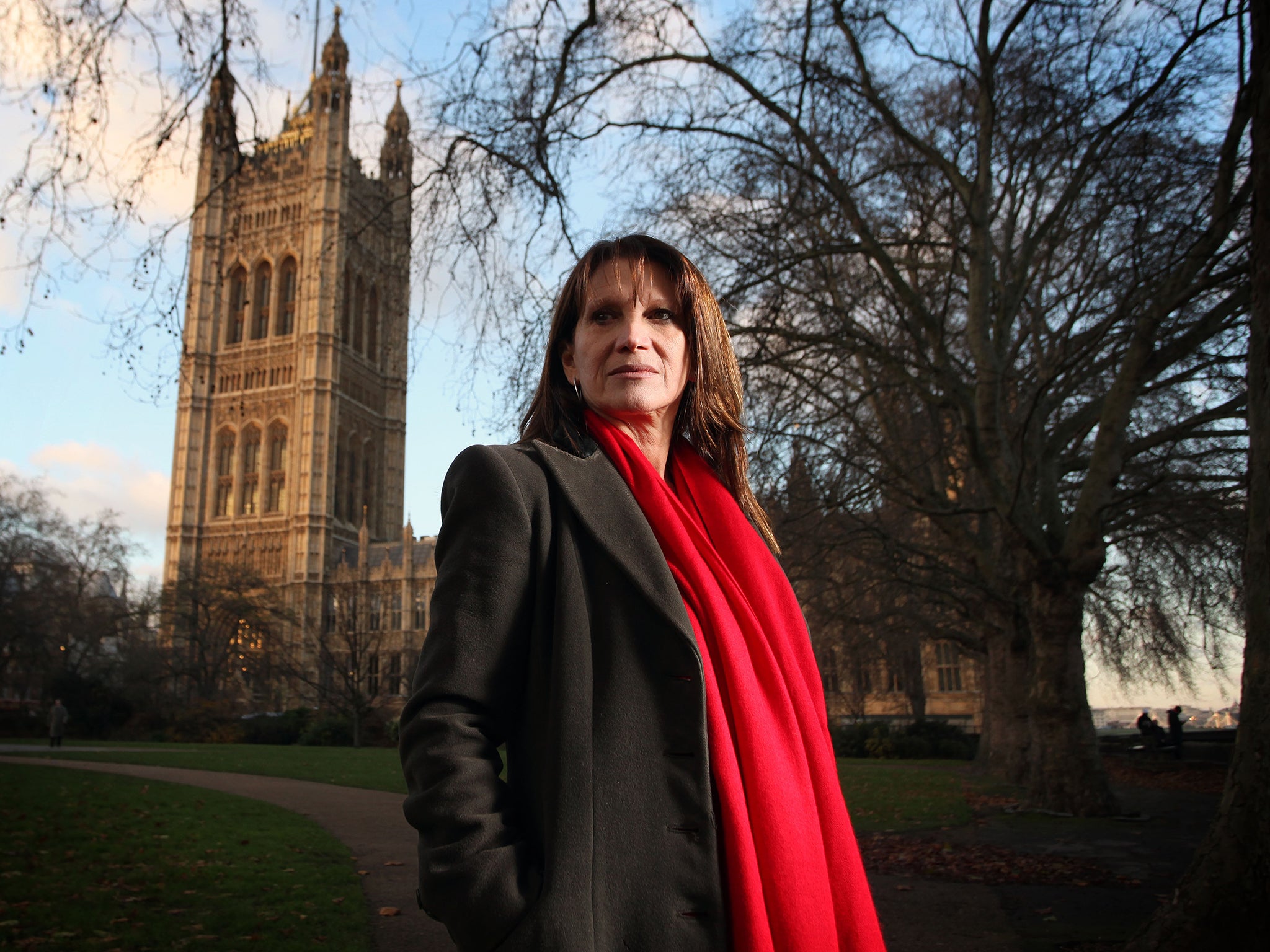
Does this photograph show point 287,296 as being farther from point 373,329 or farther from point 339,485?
point 339,485

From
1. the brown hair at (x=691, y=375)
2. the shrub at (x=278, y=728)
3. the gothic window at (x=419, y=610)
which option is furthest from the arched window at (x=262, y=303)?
the brown hair at (x=691, y=375)

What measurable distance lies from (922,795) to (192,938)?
382 inches

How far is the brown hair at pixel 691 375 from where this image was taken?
1767 millimetres

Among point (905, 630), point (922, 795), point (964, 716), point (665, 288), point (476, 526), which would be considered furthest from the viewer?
point (964, 716)

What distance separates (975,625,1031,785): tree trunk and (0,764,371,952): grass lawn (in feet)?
32.1

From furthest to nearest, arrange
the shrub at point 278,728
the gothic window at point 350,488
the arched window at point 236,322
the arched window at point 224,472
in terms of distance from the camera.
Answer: the gothic window at point 350,488
the arched window at point 224,472
the arched window at point 236,322
the shrub at point 278,728

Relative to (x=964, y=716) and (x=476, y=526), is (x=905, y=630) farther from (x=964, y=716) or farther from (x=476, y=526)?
(x=964, y=716)

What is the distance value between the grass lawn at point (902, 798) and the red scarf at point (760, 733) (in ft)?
26.0

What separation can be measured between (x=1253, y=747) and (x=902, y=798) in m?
8.95

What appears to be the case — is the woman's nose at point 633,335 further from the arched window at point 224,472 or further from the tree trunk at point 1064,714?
the arched window at point 224,472

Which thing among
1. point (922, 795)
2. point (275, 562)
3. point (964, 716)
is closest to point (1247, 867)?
point (922, 795)

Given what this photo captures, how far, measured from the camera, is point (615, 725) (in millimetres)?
1352

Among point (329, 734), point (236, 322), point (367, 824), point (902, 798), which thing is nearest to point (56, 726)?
point (329, 734)

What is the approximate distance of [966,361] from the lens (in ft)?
39.9
